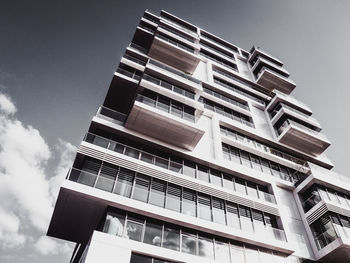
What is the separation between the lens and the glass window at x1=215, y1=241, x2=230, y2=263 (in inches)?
545

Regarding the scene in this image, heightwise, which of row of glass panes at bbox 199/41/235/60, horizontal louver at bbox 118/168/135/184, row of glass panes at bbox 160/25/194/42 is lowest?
horizontal louver at bbox 118/168/135/184

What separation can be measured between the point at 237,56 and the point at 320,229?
2852 centimetres

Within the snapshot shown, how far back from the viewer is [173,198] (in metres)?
15.3

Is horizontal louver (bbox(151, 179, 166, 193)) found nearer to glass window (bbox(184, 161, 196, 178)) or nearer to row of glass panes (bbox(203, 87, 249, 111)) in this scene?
glass window (bbox(184, 161, 196, 178))

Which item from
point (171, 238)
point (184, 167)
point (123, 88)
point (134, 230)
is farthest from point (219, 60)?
point (134, 230)

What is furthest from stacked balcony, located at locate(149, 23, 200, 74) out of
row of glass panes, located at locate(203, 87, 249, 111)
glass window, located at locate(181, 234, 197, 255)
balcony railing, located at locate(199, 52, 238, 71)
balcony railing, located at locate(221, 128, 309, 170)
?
glass window, located at locate(181, 234, 197, 255)

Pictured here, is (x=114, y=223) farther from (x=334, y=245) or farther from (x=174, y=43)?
(x=174, y=43)

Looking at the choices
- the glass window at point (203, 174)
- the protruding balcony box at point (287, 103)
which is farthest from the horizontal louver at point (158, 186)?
the protruding balcony box at point (287, 103)

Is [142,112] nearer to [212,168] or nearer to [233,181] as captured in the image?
[212,168]

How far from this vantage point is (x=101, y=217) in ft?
44.2

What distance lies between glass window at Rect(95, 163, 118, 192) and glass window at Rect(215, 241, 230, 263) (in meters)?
6.63

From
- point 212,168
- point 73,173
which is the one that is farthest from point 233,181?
point 73,173

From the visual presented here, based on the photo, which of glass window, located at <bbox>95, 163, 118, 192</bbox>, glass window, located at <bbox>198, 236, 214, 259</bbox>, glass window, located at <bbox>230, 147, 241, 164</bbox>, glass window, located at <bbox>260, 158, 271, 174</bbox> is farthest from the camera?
glass window, located at <bbox>260, 158, 271, 174</bbox>

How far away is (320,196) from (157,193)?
12324 millimetres
